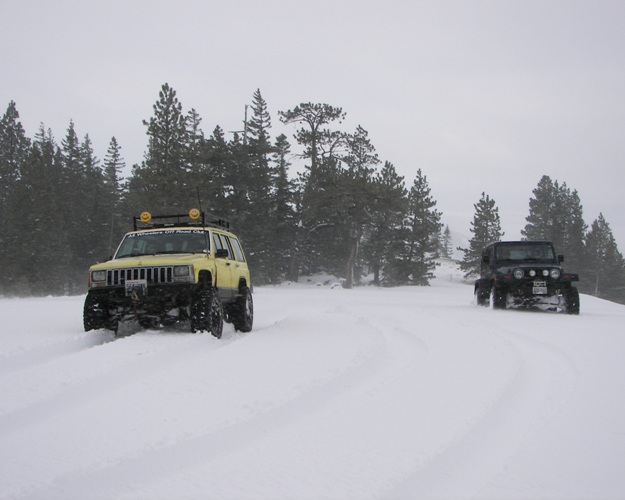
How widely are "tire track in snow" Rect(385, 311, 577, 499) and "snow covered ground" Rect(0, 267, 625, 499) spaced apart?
1 centimetres

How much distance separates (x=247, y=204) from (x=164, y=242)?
3081 cm

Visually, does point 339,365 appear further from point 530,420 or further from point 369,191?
point 369,191

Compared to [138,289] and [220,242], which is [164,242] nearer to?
[220,242]

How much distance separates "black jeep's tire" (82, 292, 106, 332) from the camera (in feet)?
26.3

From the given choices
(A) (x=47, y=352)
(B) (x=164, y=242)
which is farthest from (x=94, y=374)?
(B) (x=164, y=242)

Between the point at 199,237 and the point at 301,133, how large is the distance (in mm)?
35790

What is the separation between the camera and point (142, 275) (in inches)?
311

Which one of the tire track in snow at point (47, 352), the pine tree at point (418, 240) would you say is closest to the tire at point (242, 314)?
the tire track in snow at point (47, 352)

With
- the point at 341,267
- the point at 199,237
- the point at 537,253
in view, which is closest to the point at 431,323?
the point at 199,237

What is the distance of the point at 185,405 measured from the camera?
14.7 feet

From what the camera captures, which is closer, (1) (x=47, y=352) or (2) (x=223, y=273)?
(1) (x=47, y=352)

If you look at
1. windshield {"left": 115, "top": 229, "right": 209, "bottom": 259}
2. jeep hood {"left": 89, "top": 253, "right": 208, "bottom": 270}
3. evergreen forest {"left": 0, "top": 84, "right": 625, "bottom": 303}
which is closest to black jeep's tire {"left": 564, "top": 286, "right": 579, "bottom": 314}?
windshield {"left": 115, "top": 229, "right": 209, "bottom": 259}

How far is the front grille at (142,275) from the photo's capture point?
25.8ft

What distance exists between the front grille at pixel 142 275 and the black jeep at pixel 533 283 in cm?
922
